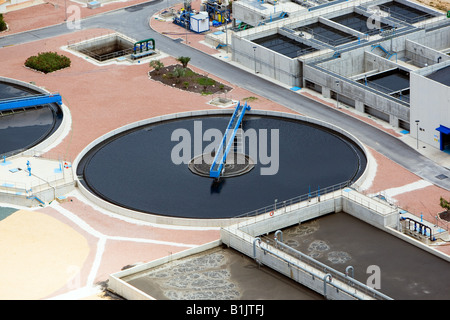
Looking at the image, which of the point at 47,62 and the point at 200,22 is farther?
the point at 200,22

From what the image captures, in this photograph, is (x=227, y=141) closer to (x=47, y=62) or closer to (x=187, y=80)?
(x=187, y=80)

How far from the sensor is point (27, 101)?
15212 cm

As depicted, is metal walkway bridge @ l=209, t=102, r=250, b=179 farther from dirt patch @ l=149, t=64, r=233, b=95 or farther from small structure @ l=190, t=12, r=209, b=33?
Answer: small structure @ l=190, t=12, r=209, b=33

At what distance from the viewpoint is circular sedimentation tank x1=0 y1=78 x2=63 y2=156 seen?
466 feet

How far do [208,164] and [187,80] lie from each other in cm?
2973

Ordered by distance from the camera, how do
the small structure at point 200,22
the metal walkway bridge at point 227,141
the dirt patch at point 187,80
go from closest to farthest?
the metal walkway bridge at point 227,141 → the dirt patch at point 187,80 → the small structure at point 200,22

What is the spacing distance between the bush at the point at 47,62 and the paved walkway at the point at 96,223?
740 cm

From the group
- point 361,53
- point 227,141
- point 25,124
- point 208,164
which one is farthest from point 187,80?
point 208,164

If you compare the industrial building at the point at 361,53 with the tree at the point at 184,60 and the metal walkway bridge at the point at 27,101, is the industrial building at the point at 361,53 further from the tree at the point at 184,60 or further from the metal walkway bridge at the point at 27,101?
the metal walkway bridge at the point at 27,101

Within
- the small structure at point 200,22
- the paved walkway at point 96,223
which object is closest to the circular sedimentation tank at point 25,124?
the paved walkway at point 96,223

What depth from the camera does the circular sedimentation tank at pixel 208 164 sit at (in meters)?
126

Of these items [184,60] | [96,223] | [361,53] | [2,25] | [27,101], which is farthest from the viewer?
[2,25]

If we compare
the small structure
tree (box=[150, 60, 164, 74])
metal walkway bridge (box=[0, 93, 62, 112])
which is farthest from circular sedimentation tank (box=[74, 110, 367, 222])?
the small structure

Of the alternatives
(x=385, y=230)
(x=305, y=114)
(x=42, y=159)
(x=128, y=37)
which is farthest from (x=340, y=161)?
(x=128, y=37)
